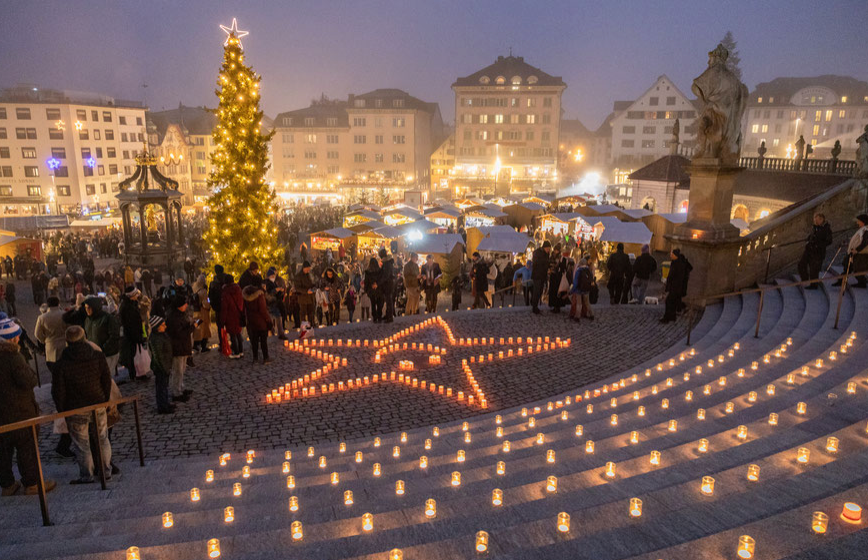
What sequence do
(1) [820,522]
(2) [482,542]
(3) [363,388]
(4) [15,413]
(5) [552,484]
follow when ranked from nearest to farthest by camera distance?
(1) [820,522], (2) [482,542], (5) [552,484], (4) [15,413], (3) [363,388]

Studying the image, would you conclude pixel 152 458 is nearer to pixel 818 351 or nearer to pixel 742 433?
pixel 742 433

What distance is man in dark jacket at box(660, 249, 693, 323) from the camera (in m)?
11.8

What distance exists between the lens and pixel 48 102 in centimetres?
5684

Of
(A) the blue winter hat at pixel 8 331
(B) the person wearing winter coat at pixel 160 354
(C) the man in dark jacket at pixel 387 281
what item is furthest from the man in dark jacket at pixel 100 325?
(C) the man in dark jacket at pixel 387 281

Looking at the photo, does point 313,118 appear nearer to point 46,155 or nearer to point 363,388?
point 46,155

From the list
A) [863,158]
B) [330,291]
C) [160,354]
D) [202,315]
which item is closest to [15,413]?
[160,354]

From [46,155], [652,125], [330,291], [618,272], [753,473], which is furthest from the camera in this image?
[652,125]

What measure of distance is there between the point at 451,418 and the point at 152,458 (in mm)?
4015

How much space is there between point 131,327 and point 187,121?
81.9 metres

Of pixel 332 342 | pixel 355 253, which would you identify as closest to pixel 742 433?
pixel 332 342

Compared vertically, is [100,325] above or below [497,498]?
above

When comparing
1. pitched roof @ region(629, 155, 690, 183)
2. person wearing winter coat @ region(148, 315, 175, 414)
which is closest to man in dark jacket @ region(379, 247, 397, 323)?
person wearing winter coat @ region(148, 315, 175, 414)

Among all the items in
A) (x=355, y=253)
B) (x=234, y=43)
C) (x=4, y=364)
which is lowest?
(x=355, y=253)

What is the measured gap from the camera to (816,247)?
36.5ft
